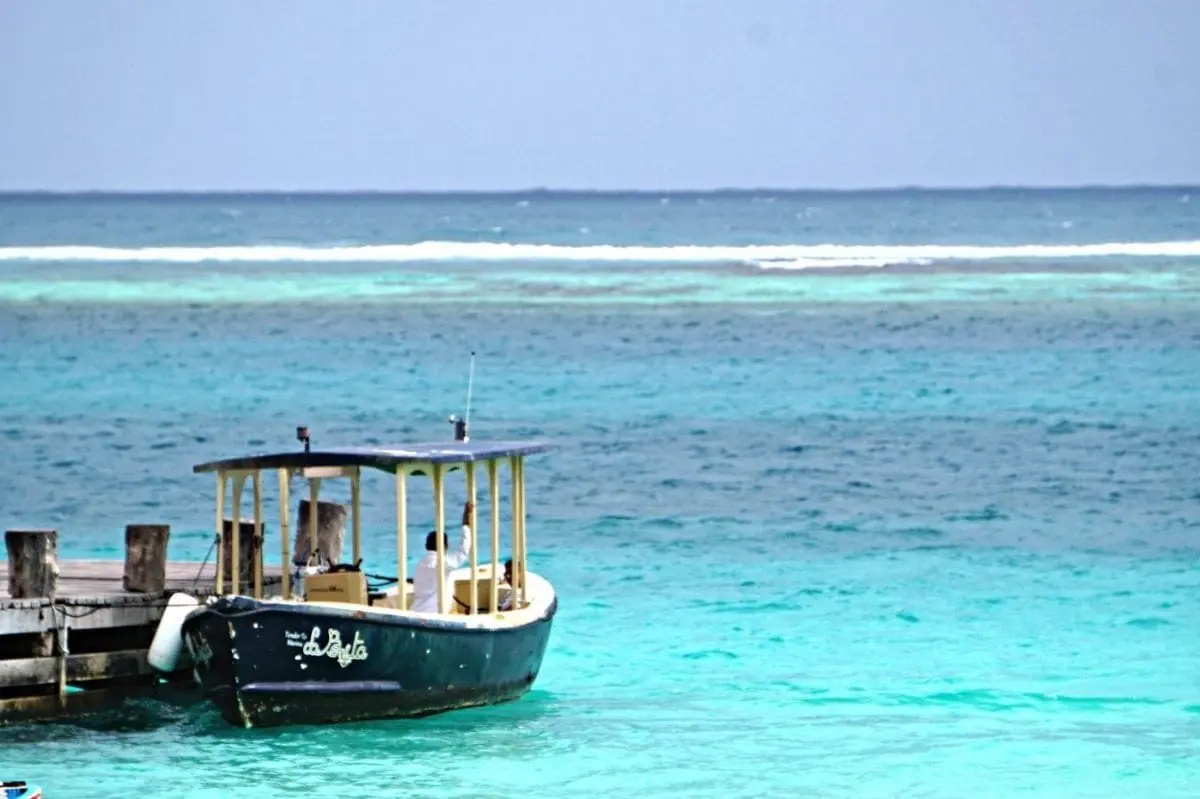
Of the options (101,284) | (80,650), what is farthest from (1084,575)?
(101,284)

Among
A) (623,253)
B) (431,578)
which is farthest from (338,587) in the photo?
(623,253)

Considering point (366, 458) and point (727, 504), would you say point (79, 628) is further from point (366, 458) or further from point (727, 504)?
point (727, 504)

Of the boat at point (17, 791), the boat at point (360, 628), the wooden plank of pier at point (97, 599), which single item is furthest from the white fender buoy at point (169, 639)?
the boat at point (17, 791)

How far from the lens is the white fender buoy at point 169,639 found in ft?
53.2

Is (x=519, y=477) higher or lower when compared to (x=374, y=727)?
higher

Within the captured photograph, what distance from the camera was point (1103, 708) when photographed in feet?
58.5

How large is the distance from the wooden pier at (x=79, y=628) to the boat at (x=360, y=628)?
0.34 meters

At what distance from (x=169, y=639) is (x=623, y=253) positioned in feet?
301

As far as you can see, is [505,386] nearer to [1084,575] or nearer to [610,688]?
[1084,575]

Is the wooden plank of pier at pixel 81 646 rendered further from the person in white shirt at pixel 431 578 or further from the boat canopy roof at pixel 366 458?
the person in white shirt at pixel 431 578

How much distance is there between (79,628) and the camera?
52.8 ft

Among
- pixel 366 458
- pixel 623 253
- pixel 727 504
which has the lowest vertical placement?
pixel 727 504

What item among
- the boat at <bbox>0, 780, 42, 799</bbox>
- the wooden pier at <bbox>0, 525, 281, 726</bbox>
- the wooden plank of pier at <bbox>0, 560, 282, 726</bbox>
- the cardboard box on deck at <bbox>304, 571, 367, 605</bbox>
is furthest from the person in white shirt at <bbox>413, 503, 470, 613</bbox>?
the boat at <bbox>0, 780, 42, 799</bbox>

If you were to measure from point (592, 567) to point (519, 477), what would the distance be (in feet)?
23.2
